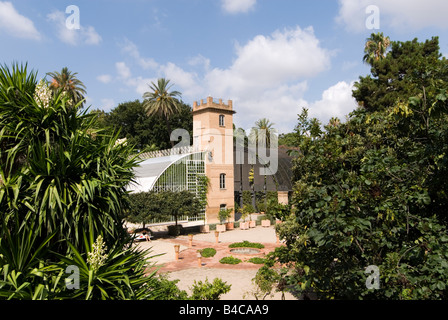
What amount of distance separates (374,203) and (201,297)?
538 centimetres

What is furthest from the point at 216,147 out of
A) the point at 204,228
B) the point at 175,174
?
the point at 204,228

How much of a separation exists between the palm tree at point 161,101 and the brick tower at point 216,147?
599 inches

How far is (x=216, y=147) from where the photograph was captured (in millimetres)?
32500

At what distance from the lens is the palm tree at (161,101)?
4738cm

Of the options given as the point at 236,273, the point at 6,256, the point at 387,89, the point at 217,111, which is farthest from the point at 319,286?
the point at 217,111

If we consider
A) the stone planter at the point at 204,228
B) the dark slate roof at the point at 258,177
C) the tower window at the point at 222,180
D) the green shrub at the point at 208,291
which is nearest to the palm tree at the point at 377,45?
the dark slate roof at the point at 258,177

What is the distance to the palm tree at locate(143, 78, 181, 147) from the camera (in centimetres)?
4738

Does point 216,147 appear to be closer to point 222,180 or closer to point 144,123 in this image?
point 222,180

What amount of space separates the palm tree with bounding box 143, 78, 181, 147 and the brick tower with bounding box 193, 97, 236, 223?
49.9 ft

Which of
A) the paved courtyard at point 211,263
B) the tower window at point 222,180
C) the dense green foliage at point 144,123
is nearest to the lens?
the paved courtyard at point 211,263

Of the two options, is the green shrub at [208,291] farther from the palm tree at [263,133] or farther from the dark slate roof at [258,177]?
the palm tree at [263,133]

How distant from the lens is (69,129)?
6293 millimetres

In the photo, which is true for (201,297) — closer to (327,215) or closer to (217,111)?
(327,215)

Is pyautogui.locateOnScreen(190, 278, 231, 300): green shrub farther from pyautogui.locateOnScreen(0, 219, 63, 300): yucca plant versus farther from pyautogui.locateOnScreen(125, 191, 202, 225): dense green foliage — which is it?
pyautogui.locateOnScreen(125, 191, 202, 225): dense green foliage
